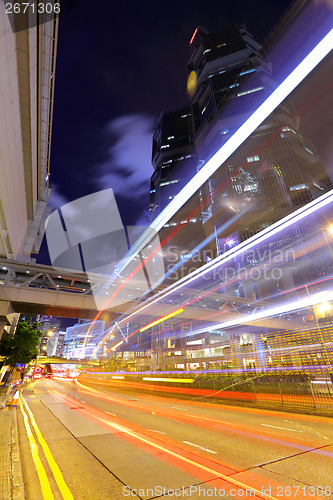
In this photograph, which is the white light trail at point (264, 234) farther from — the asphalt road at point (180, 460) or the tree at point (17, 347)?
the tree at point (17, 347)

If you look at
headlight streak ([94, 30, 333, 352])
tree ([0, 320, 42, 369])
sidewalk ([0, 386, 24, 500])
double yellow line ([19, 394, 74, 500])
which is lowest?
double yellow line ([19, 394, 74, 500])

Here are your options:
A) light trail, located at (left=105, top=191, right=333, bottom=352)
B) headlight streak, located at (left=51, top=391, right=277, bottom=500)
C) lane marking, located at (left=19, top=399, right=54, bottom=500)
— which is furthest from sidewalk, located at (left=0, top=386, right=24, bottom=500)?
light trail, located at (left=105, top=191, right=333, bottom=352)

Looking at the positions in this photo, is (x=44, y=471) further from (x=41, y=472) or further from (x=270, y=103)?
(x=270, y=103)

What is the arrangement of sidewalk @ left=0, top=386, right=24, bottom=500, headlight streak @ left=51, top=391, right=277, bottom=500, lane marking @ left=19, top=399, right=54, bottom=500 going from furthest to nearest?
headlight streak @ left=51, top=391, right=277, bottom=500 → lane marking @ left=19, top=399, right=54, bottom=500 → sidewalk @ left=0, top=386, right=24, bottom=500

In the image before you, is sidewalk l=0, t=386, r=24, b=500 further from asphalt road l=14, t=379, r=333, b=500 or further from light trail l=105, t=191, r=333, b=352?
light trail l=105, t=191, r=333, b=352

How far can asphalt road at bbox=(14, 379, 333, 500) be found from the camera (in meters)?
4.09

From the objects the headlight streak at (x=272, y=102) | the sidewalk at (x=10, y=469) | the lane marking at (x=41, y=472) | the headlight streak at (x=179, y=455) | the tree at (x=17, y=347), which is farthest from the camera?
the tree at (x=17, y=347)

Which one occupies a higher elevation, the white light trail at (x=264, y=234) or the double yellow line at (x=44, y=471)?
the white light trail at (x=264, y=234)

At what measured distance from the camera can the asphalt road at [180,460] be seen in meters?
4.09

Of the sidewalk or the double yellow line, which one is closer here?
the sidewalk

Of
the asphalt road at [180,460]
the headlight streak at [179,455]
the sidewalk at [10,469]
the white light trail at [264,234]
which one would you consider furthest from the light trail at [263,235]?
the sidewalk at [10,469]

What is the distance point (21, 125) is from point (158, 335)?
3465 centimetres

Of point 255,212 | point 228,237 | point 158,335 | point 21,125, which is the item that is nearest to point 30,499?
point 21,125

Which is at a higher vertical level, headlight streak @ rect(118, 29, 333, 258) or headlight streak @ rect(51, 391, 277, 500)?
headlight streak @ rect(118, 29, 333, 258)
